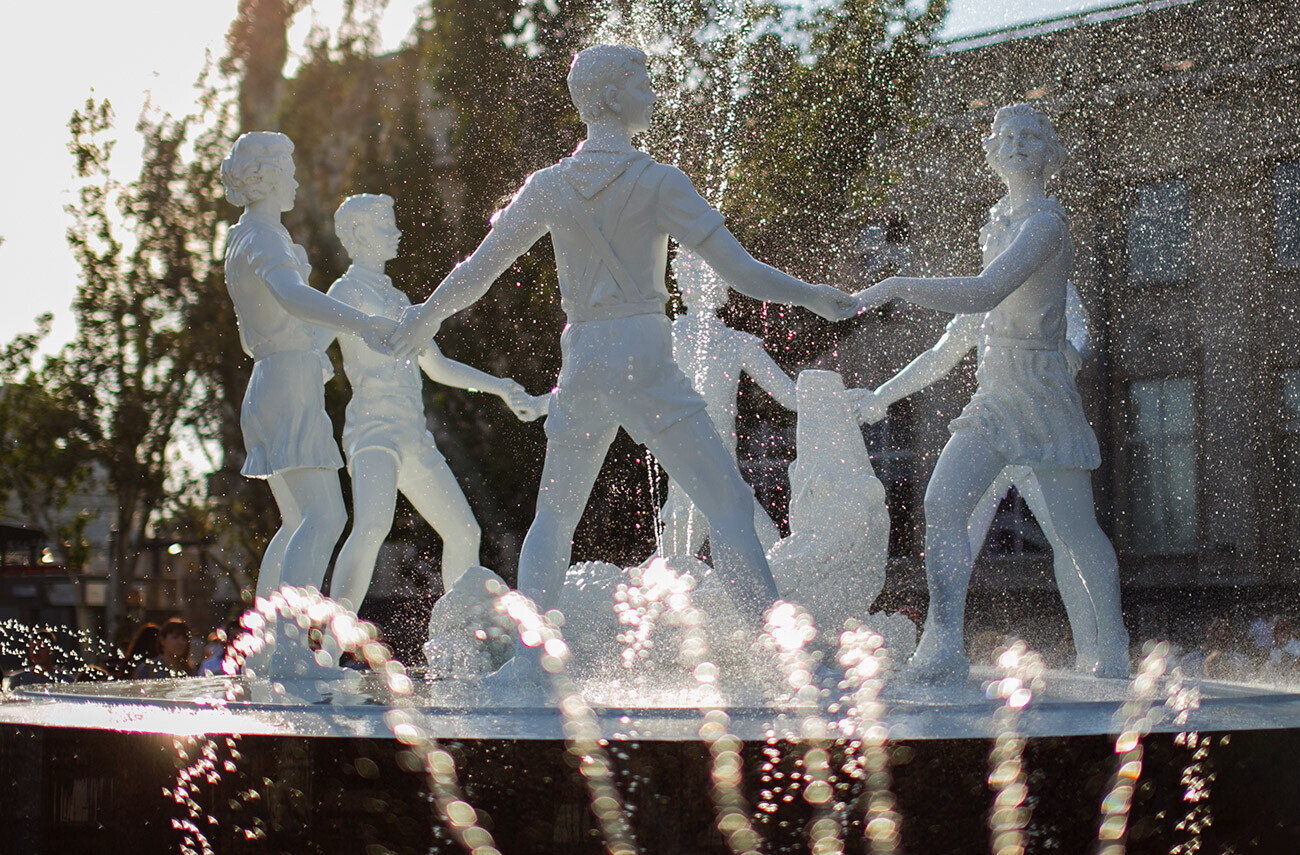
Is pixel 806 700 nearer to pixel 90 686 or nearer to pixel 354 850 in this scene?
pixel 354 850

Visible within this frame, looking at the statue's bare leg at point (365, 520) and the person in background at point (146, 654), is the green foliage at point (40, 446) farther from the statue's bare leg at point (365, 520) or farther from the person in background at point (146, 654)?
the statue's bare leg at point (365, 520)

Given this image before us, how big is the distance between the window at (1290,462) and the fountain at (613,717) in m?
17.0

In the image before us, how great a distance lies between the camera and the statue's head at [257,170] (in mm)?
5793

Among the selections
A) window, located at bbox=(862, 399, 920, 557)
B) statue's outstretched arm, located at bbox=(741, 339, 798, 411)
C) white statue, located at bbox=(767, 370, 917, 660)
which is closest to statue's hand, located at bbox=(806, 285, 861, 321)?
white statue, located at bbox=(767, 370, 917, 660)

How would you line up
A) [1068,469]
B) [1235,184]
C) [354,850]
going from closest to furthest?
[354,850], [1068,469], [1235,184]

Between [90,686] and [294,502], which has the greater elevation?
[294,502]

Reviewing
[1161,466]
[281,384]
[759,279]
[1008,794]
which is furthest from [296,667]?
[1161,466]

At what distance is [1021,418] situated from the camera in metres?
5.58

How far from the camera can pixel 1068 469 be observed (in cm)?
572

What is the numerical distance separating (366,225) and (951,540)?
3096 millimetres

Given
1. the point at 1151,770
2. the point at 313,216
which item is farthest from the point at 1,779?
the point at 313,216

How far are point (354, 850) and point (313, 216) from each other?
727 inches

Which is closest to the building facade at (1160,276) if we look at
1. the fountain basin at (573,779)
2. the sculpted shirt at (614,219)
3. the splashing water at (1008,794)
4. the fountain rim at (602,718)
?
the sculpted shirt at (614,219)

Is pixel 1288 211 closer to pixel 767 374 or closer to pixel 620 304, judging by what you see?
pixel 767 374
